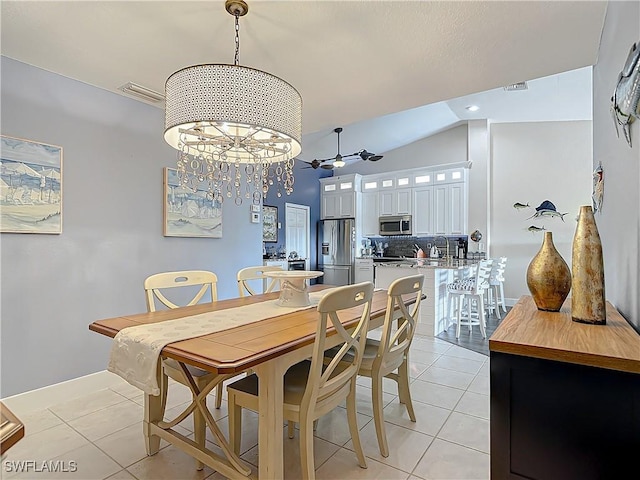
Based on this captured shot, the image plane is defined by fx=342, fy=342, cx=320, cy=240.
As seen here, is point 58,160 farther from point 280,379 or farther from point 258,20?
point 280,379

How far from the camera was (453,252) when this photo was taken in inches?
270

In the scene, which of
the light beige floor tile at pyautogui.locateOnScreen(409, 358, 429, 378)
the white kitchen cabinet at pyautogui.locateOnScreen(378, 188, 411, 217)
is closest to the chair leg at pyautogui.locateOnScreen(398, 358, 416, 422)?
the light beige floor tile at pyautogui.locateOnScreen(409, 358, 429, 378)

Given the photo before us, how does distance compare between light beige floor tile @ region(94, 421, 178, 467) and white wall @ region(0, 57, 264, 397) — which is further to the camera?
white wall @ region(0, 57, 264, 397)

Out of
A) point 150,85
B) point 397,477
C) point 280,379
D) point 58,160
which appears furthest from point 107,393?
point 150,85

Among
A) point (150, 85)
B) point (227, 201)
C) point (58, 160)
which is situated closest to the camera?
point (58, 160)

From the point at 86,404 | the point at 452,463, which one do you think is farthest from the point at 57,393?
the point at 452,463

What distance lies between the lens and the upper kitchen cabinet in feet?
25.1

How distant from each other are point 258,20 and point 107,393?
2.85 meters

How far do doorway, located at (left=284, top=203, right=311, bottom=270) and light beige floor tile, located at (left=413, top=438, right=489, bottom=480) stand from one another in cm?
547

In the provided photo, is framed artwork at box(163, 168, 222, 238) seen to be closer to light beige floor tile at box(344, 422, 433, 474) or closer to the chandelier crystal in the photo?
the chandelier crystal

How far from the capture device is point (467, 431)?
2.09 metres

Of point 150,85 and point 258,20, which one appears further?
point 150,85

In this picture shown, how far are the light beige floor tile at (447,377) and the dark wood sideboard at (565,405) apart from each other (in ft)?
6.11

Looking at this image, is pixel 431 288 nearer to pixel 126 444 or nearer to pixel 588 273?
pixel 588 273
